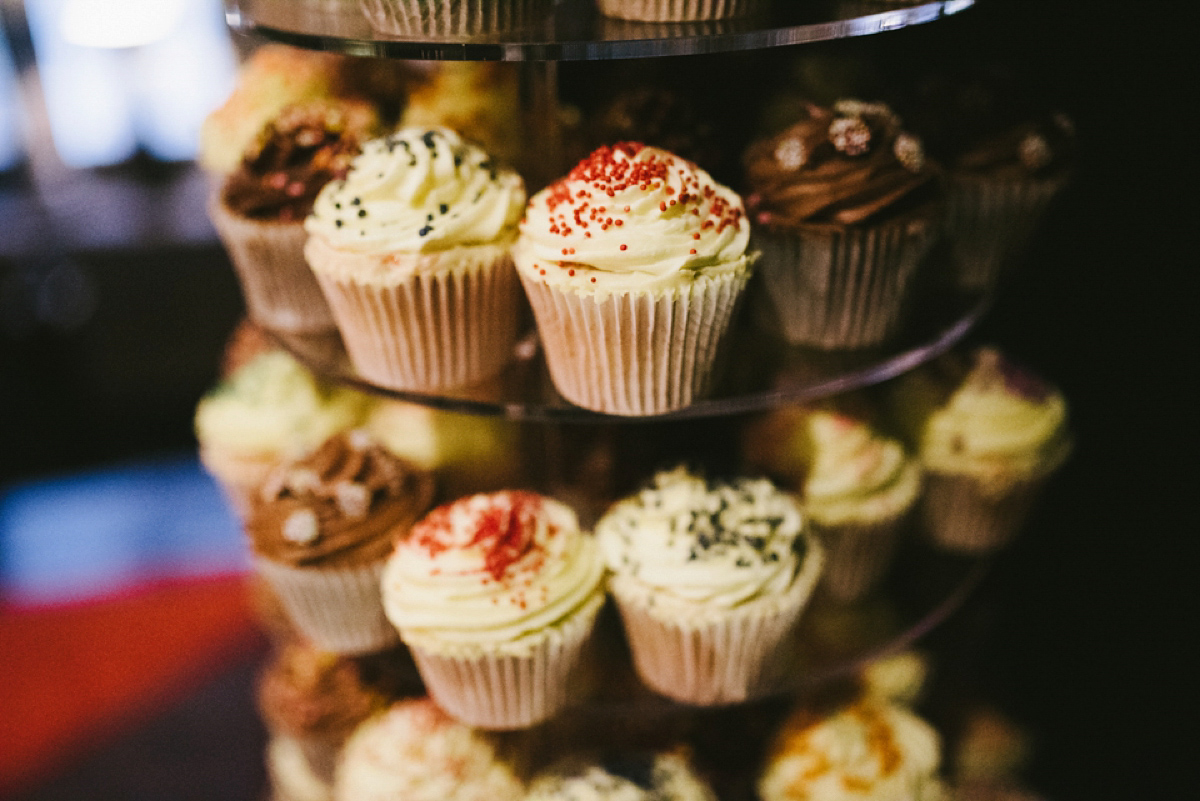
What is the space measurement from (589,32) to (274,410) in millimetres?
1306

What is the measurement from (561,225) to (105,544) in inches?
152

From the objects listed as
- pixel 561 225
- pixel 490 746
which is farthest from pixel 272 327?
pixel 490 746

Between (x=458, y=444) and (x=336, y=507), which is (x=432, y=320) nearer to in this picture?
(x=336, y=507)

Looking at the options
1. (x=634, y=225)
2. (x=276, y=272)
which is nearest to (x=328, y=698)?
(x=276, y=272)

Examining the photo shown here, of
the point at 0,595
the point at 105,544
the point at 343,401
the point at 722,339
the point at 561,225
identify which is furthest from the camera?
the point at 105,544

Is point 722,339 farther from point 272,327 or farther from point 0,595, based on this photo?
point 0,595

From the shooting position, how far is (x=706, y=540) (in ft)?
5.74

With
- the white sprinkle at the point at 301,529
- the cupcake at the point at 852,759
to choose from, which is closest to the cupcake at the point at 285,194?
the white sprinkle at the point at 301,529

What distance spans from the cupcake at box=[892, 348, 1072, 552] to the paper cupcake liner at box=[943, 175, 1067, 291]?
232 millimetres

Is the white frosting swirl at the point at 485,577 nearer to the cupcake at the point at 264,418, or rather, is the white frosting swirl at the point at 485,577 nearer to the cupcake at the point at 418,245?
the cupcake at the point at 418,245

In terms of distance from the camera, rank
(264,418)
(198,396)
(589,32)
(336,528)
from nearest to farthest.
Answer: (589,32), (336,528), (264,418), (198,396)

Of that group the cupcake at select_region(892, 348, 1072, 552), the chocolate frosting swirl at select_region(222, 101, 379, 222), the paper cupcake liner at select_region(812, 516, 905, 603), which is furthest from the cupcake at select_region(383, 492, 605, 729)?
the cupcake at select_region(892, 348, 1072, 552)

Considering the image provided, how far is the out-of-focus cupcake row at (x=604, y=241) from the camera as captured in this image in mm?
1569

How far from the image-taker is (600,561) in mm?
1807
